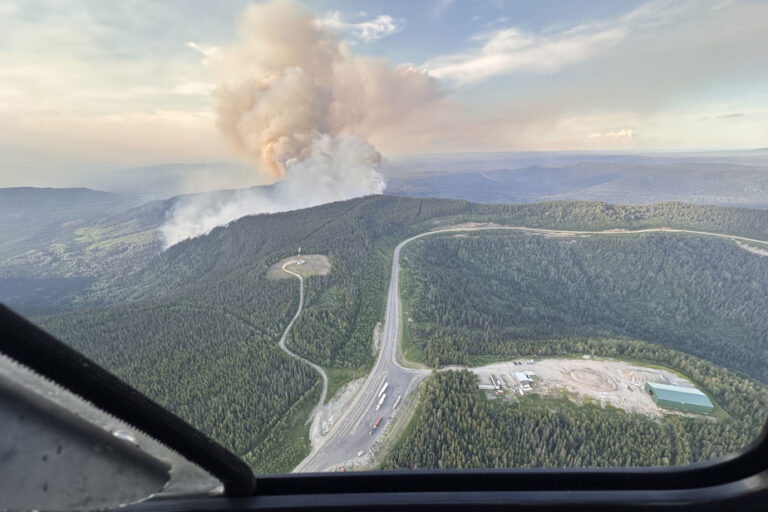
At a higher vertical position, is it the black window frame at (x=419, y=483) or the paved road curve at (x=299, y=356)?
the black window frame at (x=419, y=483)

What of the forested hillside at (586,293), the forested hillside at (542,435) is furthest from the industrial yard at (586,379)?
the forested hillside at (586,293)

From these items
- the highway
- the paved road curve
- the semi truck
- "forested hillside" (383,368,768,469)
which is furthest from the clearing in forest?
"forested hillside" (383,368,768,469)

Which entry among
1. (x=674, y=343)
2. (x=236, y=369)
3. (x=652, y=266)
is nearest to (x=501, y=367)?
(x=236, y=369)

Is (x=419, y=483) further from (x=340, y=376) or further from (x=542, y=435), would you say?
(x=340, y=376)

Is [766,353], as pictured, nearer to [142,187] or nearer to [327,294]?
[327,294]

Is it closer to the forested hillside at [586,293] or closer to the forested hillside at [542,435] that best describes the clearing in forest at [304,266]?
the forested hillside at [586,293]

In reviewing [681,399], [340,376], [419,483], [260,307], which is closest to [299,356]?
[340,376]

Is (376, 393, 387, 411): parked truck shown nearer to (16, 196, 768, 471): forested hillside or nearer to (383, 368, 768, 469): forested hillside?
(383, 368, 768, 469): forested hillside
